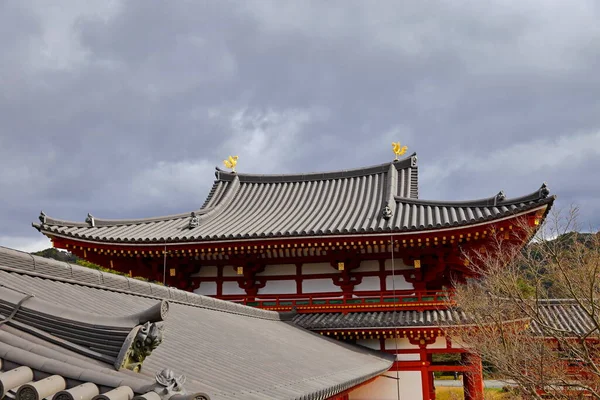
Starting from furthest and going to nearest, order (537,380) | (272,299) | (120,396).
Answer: (272,299), (537,380), (120,396)

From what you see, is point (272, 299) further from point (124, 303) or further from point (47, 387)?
point (47, 387)

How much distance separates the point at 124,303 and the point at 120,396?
14.4 feet

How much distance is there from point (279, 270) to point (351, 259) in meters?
2.19

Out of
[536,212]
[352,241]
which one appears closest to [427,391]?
[352,241]

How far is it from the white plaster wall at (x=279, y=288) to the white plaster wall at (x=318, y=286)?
348mm

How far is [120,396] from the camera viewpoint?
296cm

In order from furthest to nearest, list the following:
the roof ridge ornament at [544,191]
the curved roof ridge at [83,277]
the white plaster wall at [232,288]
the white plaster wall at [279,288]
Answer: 1. the white plaster wall at [232,288]
2. the white plaster wall at [279,288]
3. the roof ridge ornament at [544,191]
4. the curved roof ridge at [83,277]

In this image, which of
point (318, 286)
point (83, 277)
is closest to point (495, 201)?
point (318, 286)

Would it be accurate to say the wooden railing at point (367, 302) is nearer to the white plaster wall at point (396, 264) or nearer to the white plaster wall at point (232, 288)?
the white plaster wall at point (396, 264)

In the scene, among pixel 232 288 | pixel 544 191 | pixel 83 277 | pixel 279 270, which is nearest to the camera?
pixel 83 277

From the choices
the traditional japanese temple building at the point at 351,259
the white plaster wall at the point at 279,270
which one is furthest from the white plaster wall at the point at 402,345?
the white plaster wall at the point at 279,270

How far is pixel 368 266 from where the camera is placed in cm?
1443

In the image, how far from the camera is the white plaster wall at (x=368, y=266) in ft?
47.2

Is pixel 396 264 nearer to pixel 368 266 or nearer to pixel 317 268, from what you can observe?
pixel 368 266
